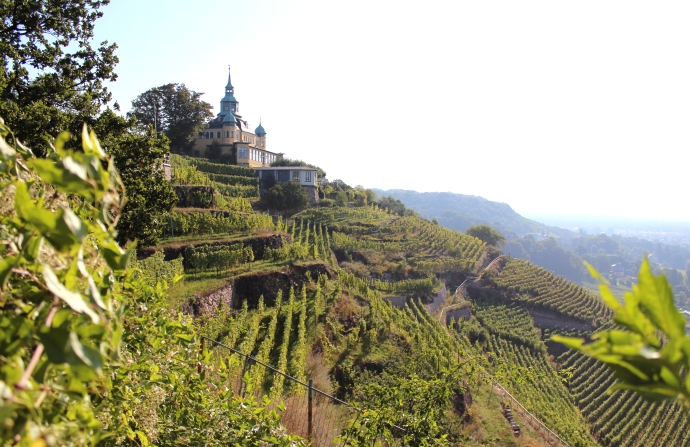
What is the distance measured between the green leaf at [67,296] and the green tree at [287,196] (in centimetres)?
2574

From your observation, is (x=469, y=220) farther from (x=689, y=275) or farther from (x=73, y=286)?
(x=73, y=286)

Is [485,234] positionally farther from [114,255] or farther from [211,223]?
[114,255]

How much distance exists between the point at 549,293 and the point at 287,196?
19.0 metres

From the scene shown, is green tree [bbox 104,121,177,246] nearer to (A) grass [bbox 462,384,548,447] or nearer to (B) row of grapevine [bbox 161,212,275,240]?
(B) row of grapevine [bbox 161,212,275,240]

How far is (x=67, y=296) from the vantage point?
0.73m

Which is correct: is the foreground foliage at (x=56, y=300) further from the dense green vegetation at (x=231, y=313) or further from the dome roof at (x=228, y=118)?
the dome roof at (x=228, y=118)

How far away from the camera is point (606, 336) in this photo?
0.72 meters

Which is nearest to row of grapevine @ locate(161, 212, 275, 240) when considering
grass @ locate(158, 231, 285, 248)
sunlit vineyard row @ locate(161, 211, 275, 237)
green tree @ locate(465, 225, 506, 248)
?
sunlit vineyard row @ locate(161, 211, 275, 237)

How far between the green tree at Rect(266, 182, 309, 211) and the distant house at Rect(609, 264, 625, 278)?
3979 inches

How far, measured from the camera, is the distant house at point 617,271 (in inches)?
4144

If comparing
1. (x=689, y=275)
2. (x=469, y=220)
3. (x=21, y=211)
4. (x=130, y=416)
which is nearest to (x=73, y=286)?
(x=21, y=211)

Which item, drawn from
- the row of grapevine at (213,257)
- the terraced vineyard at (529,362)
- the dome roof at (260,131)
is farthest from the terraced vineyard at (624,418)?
the dome roof at (260,131)

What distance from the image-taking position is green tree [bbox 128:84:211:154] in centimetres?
2720

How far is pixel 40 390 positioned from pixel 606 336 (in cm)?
97
